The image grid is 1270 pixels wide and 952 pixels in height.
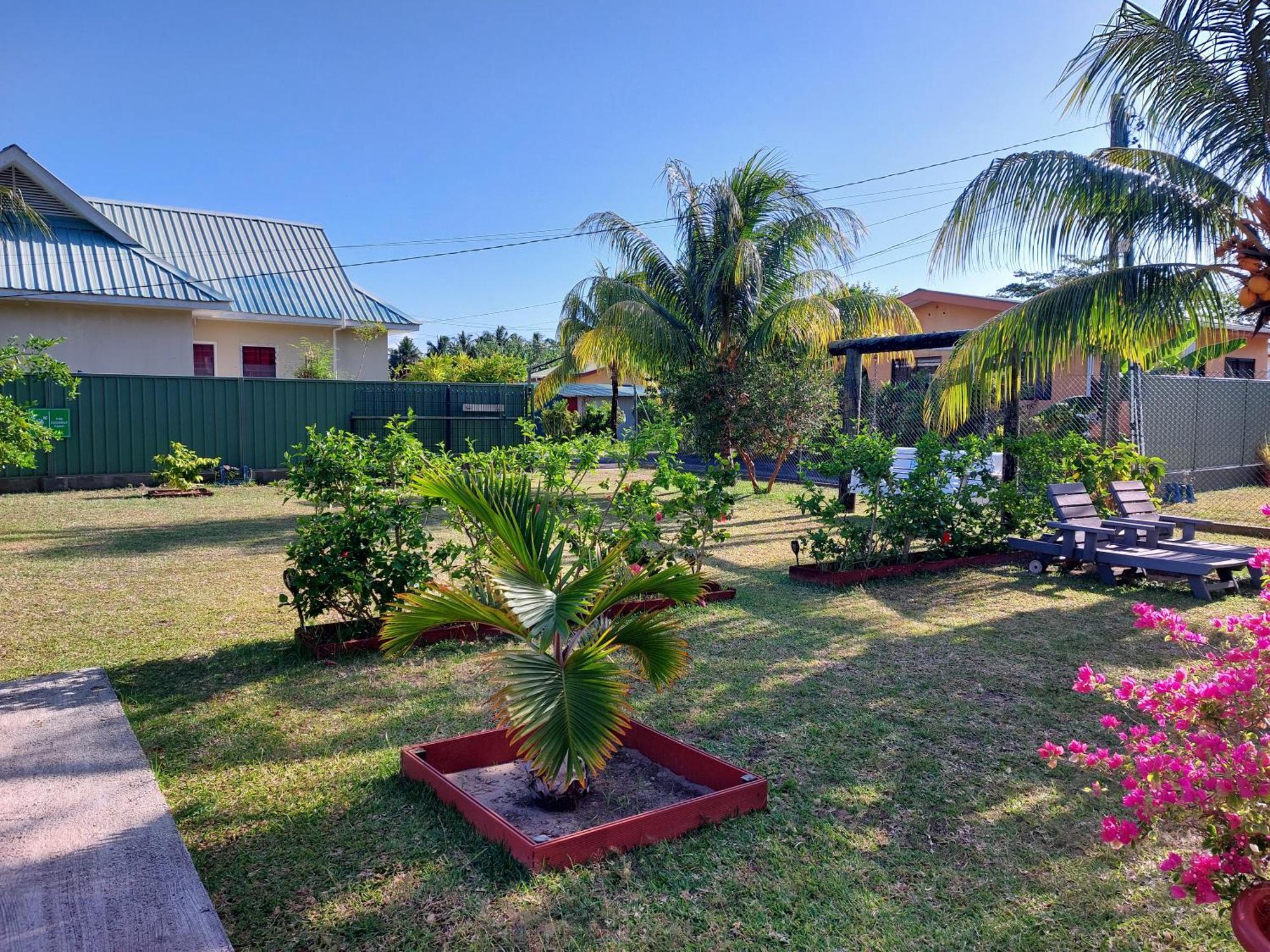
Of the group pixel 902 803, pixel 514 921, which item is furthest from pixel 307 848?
pixel 902 803

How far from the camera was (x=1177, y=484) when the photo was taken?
583 inches

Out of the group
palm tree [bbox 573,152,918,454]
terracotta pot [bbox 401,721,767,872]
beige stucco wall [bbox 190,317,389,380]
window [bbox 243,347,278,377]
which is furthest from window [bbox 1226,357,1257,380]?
window [bbox 243,347,278,377]

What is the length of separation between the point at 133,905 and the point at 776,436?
13.0 metres

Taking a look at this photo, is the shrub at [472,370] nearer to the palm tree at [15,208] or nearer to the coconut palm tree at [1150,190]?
the palm tree at [15,208]

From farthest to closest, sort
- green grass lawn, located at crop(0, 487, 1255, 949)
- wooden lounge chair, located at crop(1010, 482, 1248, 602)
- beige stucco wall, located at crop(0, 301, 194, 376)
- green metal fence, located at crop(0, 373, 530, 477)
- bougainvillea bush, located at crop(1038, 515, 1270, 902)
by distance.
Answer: beige stucco wall, located at crop(0, 301, 194, 376)
green metal fence, located at crop(0, 373, 530, 477)
wooden lounge chair, located at crop(1010, 482, 1248, 602)
green grass lawn, located at crop(0, 487, 1255, 949)
bougainvillea bush, located at crop(1038, 515, 1270, 902)

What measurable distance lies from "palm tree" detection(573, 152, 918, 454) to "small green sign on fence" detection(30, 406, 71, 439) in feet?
31.3

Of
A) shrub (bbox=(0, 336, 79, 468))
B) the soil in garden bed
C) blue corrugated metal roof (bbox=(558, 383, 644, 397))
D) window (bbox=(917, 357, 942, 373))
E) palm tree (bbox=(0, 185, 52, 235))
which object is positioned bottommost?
the soil in garden bed

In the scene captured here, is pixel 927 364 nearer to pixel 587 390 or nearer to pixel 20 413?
pixel 20 413

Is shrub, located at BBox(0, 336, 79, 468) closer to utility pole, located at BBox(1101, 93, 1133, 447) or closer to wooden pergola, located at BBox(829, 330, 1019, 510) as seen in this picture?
wooden pergola, located at BBox(829, 330, 1019, 510)

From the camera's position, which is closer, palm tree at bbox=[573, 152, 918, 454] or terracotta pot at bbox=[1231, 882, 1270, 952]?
terracotta pot at bbox=[1231, 882, 1270, 952]

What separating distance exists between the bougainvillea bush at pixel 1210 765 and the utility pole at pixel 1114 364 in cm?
807

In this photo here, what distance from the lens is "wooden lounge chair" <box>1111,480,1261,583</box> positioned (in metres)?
8.09

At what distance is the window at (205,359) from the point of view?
21109 mm

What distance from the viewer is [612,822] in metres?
3.43
